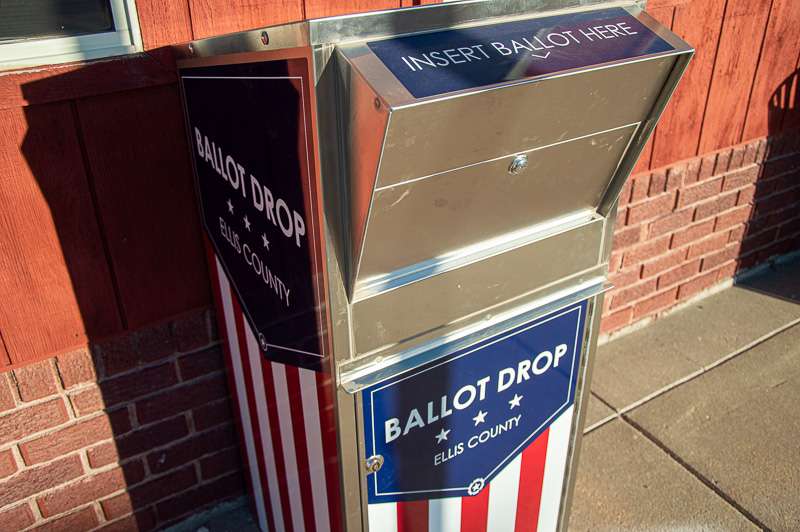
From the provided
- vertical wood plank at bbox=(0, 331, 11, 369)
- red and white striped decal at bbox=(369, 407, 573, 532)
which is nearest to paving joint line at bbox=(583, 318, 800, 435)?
red and white striped decal at bbox=(369, 407, 573, 532)

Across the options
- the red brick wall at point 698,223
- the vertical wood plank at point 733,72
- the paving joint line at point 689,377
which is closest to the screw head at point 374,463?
the paving joint line at point 689,377

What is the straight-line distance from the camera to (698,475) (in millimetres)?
2441

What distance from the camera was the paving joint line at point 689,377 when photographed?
272 centimetres

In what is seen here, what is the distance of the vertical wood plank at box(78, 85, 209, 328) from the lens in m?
1.69

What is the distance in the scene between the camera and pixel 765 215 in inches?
139

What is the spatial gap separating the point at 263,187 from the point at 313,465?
0.69 meters

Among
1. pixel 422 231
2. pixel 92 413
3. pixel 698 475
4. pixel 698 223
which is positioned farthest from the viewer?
pixel 698 223

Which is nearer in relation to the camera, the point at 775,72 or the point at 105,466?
the point at 105,466

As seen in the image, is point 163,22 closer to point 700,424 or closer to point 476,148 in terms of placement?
point 476,148

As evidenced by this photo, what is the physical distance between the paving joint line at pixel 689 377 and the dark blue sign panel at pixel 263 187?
1600 millimetres

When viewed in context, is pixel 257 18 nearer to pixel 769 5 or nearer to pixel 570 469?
pixel 570 469

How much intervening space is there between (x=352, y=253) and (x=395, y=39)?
368 millimetres

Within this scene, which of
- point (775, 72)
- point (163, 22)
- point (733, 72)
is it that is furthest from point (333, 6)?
point (775, 72)

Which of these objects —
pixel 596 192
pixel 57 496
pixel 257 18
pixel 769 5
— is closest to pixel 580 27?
pixel 596 192
